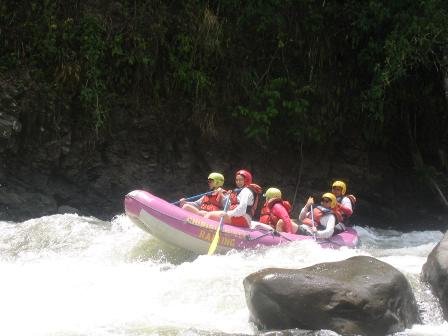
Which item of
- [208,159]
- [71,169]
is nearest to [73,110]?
[71,169]

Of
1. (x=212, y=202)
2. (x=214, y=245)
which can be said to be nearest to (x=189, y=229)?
(x=214, y=245)

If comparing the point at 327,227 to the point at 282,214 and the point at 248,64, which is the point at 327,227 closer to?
the point at 282,214

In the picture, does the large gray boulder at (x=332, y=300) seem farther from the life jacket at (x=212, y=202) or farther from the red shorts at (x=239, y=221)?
the life jacket at (x=212, y=202)

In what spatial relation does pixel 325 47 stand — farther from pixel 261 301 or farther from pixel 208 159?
pixel 261 301

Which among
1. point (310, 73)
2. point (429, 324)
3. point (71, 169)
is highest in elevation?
point (310, 73)

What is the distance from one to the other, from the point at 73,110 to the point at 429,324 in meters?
6.52

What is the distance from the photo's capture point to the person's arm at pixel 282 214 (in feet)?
24.2

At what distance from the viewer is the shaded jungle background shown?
949cm

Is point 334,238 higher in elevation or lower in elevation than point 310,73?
lower

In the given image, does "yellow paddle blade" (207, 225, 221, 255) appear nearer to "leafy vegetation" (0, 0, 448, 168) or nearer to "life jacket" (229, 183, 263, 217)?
"life jacket" (229, 183, 263, 217)

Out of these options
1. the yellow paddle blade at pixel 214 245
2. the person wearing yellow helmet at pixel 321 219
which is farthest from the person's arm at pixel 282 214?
the yellow paddle blade at pixel 214 245

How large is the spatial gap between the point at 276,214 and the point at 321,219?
2.04ft

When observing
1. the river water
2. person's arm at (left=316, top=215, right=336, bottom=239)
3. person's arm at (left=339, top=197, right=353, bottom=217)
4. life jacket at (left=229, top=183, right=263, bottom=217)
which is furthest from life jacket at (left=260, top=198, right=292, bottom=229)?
person's arm at (left=339, top=197, right=353, bottom=217)

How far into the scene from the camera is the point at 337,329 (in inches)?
175
